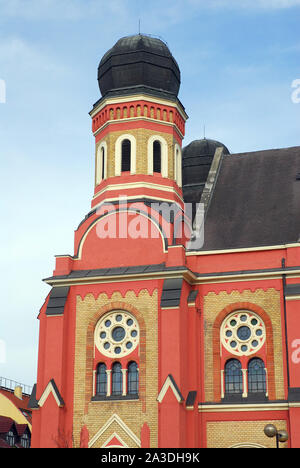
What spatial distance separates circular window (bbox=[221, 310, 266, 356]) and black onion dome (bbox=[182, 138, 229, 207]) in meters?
13.2

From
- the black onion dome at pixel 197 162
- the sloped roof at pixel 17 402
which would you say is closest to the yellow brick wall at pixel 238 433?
the black onion dome at pixel 197 162

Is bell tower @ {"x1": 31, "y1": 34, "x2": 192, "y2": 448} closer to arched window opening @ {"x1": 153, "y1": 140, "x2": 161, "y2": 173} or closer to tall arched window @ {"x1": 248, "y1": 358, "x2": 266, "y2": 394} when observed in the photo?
arched window opening @ {"x1": 153, "y1": 140, "x2": 161, "y2": 173}

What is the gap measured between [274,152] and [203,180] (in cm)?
698

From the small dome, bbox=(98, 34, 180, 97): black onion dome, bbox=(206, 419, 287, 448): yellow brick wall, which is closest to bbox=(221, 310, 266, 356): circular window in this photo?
bbox=(206, 419, 287, 448): yellow brick wall

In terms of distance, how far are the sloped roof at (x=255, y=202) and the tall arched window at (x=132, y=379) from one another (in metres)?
6.77

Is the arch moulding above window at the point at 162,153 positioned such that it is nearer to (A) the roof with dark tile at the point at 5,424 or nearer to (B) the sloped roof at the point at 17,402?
(A) the roof with dark tile at the point at 5,424

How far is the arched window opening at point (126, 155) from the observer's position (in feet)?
127

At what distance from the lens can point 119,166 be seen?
1529 inches

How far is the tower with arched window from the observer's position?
32.5m

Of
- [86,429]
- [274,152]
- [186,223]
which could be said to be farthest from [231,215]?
[86,429]

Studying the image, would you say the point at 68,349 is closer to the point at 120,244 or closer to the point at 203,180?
the point at 120,244

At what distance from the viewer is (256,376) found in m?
33.2

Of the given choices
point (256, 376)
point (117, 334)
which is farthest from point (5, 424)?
point (256, 376)
